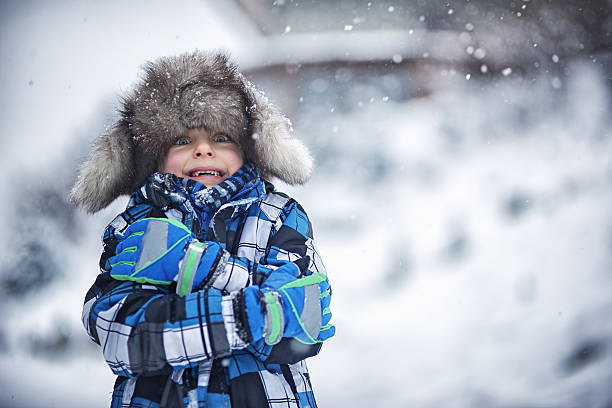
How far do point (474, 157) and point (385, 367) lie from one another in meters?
0.91

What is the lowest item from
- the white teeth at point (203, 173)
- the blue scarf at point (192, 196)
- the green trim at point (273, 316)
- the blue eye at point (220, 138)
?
the green trim at point (273, 316)

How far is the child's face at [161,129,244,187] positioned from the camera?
919 millimetres

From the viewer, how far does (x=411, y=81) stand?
1958 mm

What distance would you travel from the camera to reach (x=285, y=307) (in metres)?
0.71

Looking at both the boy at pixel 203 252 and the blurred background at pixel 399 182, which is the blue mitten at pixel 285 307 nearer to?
the boy at pixel 203 252

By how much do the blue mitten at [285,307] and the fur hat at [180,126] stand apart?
13.1 inches

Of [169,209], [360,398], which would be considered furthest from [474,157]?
[169,209]

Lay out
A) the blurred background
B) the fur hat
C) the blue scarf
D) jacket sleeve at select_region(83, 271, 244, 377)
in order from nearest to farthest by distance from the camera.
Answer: jacket sleeve at select_region(83, 271, 244, 377)
the blue scarf
the fur hat
the blurred background

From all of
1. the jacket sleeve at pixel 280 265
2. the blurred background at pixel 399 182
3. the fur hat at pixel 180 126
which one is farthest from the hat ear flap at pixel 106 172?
the blurred background at pixel 399 182

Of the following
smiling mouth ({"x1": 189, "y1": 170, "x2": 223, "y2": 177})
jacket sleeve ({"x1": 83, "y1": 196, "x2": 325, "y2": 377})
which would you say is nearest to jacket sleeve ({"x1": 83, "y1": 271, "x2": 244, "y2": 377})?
jacket sleeve ({"x1": 83, "y1": 196, "x2": 325, "y2": 377})

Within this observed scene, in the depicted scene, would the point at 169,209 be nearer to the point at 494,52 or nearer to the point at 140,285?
the point at 140,285

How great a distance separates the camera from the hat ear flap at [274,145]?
3.27ft

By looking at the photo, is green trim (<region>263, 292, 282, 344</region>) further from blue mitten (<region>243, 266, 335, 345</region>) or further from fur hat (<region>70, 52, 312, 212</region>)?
fur hat (<region>70, 52, 312, 212</region>)

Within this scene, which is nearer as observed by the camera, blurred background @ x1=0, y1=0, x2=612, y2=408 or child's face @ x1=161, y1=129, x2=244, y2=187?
child's face @ x1=161, y1=129, x2=244, y2=187
